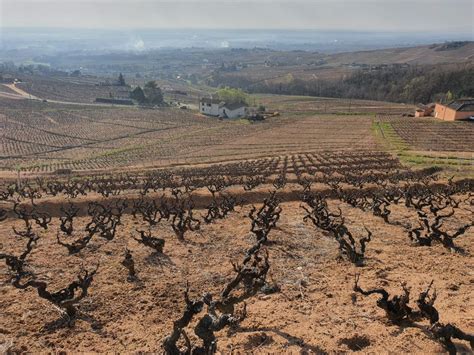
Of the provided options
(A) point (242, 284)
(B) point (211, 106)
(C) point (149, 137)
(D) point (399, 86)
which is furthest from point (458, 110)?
(A) point (242, 284)

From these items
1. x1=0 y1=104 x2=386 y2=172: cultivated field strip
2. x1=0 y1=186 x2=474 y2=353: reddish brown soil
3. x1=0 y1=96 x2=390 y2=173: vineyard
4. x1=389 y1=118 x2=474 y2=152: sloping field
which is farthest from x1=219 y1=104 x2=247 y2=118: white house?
x1=0 y1=186 x2=474 y2=353: reddish brown soil

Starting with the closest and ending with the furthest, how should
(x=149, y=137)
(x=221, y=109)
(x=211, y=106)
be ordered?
(x=149, y=137) < (x=221, y=109) < (x=211, y=106)

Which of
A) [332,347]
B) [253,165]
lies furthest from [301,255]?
[253,165]

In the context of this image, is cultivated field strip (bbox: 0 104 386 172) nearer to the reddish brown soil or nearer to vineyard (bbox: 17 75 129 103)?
vineyard (bbox: 17 75 129 103)

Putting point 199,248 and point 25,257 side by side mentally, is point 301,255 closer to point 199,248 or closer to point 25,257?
point 199,248

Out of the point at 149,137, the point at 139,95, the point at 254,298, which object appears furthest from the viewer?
the point at 139,95

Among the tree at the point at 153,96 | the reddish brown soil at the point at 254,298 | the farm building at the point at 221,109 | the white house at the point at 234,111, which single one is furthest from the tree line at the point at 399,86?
the reddish brown soil at the point at 254,298

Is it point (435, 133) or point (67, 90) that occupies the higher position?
point (435, 133)

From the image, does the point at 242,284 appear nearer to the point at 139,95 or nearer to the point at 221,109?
the point at 221,109
